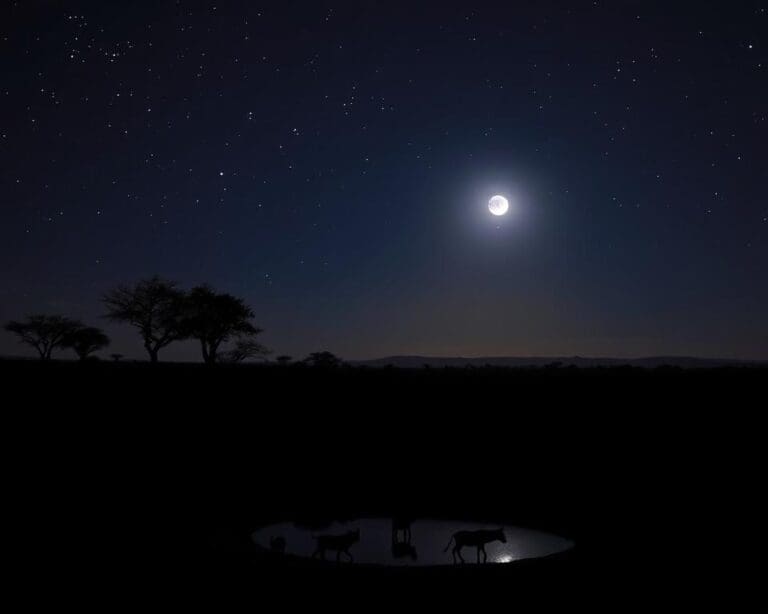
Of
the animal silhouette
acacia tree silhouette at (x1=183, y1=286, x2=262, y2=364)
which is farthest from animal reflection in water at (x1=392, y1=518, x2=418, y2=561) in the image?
acacia tree silhouette at (x1=183, y1=286, x2=262, y2=364)

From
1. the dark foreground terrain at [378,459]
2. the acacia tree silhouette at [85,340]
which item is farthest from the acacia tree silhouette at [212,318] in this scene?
the dark foreground terrain at [378,459]

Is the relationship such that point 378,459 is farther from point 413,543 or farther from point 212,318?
A: point 212,318

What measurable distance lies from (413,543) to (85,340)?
55.8 metres

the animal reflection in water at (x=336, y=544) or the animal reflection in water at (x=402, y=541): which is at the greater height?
the animal reflection in water at (x=336, y=544)

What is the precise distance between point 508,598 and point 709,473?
502cm

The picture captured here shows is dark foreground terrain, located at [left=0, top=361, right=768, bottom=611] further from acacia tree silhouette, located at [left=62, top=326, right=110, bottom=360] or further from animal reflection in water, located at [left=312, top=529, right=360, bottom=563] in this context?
acacia tree silhouette, located at [left=62, top=326, right=110, bottom=360]

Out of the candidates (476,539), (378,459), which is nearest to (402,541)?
(476,539)

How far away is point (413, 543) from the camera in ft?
16.3

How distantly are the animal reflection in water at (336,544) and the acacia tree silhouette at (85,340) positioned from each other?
181 feet

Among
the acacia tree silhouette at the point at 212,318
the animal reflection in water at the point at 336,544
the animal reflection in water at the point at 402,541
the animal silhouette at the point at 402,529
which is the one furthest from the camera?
the acacia tree silhouette at the point at 212,318

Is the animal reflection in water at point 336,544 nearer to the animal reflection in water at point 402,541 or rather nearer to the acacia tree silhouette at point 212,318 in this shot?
the animal reflection in water at point 402,541

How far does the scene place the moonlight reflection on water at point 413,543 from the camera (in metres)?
4.46

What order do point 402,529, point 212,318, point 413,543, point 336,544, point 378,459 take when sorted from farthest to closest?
point 212,318 → point 378,459 → point 402,529 → point 413,543 → point 336,544

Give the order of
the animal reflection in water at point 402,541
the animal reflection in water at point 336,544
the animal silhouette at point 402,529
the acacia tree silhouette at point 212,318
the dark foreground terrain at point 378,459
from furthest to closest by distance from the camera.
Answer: the acacia tree silhouette at point 212,318, the dark foreground terrain at point 378,459, the animal silhouette at point 402,529, the animal reflection in water at point 402,541, the animal reflection in water at point 336,544
